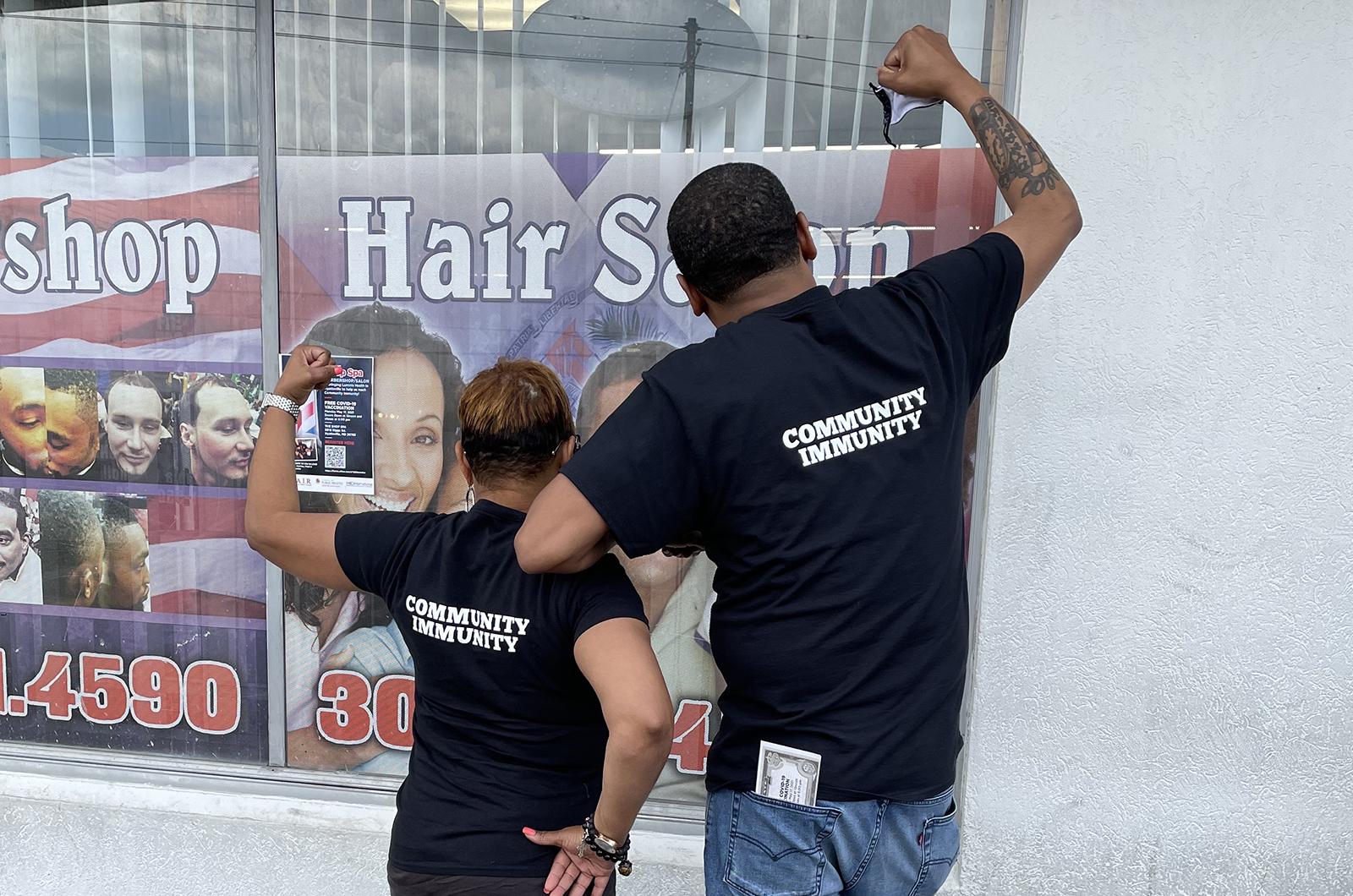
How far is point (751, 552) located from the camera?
1.46m

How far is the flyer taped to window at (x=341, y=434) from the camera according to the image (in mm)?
2752

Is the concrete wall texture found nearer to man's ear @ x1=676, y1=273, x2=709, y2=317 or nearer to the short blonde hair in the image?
man's ear @ x1=676, y1=273, x2=709, y2=317

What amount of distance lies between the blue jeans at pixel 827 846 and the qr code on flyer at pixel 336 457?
172cm

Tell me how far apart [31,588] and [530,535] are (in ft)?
8.15

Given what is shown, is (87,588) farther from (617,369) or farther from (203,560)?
(617,369)

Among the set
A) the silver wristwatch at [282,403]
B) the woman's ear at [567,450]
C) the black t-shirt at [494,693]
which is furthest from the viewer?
the silver wristwatch at [282,403]

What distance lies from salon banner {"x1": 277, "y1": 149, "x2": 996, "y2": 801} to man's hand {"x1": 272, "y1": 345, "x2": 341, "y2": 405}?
2.76 ft

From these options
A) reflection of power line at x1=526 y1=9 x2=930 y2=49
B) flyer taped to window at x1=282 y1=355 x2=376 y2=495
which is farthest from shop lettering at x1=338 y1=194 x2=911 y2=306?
reflection of power line at x1=526 y1=9 x2=930 y2=49

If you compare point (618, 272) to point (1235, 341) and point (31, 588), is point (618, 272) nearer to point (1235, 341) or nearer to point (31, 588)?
point (1235, 341)

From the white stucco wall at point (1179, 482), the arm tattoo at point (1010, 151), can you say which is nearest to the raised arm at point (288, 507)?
the arm tattoo at point (1010, 151)

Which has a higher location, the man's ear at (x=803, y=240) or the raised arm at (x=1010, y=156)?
the raised arm at (x=1010, y=156)

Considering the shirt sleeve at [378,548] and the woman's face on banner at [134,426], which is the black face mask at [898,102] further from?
the woman's face on banner at [134,426]

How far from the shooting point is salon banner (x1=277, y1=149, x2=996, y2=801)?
2537 millimetres

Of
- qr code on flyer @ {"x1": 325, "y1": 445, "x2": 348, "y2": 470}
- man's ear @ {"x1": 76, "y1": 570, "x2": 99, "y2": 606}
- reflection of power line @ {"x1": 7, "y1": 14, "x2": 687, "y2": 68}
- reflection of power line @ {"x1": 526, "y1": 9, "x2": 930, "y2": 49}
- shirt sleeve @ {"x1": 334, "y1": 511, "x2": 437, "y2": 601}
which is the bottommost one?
man's ear @ {"x1": 76, "y1": 570, "x2": 99, "y2": 606}
